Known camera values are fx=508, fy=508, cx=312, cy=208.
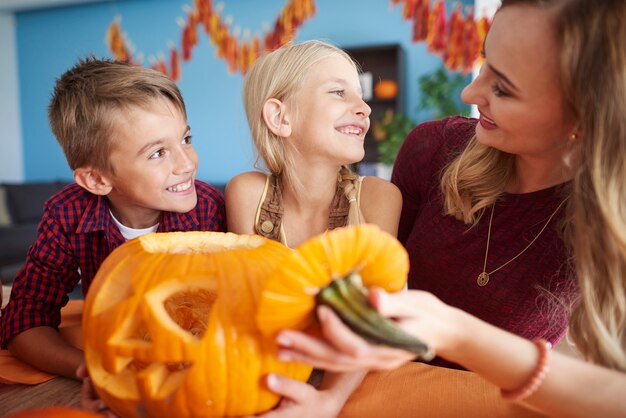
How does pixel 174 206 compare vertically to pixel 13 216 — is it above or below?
above

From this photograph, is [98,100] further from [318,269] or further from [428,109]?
[428,109]

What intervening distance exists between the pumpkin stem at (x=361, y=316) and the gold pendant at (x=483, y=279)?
609 millimetres

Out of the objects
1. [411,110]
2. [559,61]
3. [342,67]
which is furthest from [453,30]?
[559,61]

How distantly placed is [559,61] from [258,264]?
550 millimetres

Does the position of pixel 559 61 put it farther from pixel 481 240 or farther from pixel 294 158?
pixel 294 158

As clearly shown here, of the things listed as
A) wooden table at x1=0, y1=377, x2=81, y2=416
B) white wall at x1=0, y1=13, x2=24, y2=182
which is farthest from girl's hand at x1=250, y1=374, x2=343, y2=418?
white wall at x1=0, y1=13, x2=24, y2=182

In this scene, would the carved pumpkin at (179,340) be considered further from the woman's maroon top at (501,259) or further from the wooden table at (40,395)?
the woman's maroon top at (501,259)

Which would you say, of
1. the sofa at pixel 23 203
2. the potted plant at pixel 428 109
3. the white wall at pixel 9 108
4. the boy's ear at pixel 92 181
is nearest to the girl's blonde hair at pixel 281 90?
the boy's ear at pixel 92 181

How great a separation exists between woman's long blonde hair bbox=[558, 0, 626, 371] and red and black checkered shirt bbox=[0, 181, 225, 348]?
2.47 ft

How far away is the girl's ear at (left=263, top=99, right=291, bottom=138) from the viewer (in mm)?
1207

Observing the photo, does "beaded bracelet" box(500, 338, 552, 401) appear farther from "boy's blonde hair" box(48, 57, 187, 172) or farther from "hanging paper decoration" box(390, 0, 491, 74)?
"hanging paper decoration" box(390, 0, 491, 74)

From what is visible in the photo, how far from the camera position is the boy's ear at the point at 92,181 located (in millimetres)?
1079

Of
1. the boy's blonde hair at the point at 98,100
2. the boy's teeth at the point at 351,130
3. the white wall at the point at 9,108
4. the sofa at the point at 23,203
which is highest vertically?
the boy's blonde hair at the point at 98,100

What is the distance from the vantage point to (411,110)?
451 centimetres
